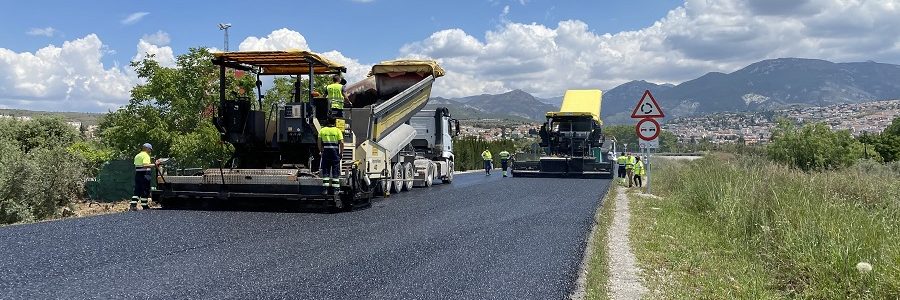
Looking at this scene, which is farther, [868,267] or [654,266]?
[654,266]

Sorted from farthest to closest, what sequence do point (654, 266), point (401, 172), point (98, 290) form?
point (401, 172), point (654, 266), point (98, 290)

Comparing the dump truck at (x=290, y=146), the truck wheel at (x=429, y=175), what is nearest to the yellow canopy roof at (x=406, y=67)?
the dump truck at (x=290, y=146)

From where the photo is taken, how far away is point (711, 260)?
6195 mm

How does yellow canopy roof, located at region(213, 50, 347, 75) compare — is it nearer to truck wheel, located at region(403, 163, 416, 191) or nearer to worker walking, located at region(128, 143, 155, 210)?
worker walking, located at region(128, 143, 155, 210)

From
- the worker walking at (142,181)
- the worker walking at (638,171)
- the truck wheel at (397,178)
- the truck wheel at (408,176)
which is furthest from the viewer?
the worker walking at (638,171)

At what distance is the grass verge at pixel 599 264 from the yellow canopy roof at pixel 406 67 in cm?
603

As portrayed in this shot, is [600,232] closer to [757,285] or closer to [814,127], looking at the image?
[757,285]

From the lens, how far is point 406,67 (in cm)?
1488

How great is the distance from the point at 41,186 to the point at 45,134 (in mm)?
22271

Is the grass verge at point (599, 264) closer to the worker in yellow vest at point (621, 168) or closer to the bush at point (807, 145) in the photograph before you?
the worker in yellow vest at point (621, 168)

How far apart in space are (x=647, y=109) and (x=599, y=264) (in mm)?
8076

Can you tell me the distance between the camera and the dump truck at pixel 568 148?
22.7m

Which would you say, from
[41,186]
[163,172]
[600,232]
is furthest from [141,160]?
[600,232]

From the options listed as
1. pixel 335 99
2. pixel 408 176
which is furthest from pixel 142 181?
pixel 408 176
